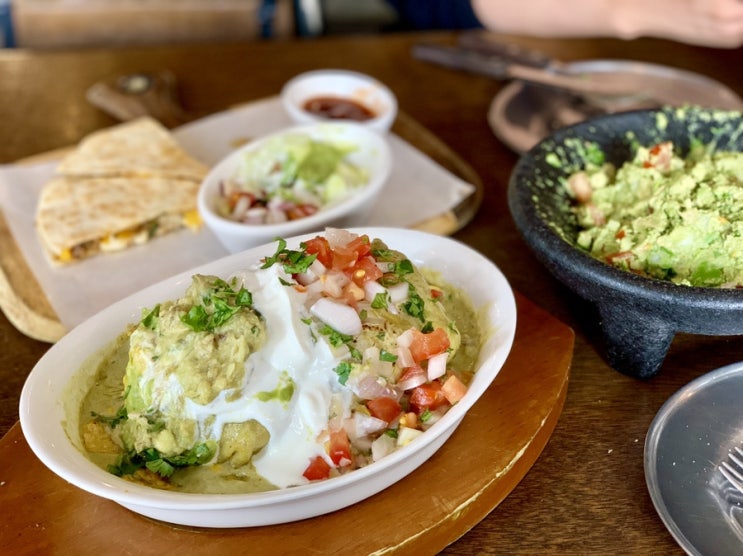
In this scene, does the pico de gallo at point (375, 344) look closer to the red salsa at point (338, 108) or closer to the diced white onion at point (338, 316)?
the diced white onion at point (338, 316)

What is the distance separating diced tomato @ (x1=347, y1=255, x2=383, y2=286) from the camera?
4.81 ft

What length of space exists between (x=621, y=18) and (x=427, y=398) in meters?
2.14

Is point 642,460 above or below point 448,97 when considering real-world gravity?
below

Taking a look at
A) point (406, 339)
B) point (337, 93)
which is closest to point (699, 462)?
point (406, 339)

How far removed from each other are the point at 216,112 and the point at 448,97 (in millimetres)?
898

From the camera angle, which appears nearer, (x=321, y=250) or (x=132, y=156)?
(x=321, y=250)

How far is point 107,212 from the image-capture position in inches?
85.4

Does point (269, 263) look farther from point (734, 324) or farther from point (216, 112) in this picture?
point (216, 112)

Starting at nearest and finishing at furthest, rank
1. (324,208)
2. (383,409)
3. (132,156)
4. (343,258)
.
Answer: (383,409) < (343,258) < (324,208) < (132,156)

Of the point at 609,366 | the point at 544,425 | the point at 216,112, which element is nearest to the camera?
the point at 544,425

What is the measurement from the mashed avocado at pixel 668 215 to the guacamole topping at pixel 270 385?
54 cm

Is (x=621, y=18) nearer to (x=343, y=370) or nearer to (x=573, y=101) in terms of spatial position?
(x=573, y=101)

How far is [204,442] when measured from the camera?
1345 millimetres

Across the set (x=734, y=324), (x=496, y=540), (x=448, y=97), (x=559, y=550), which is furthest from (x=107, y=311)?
(x=448, y=97)
